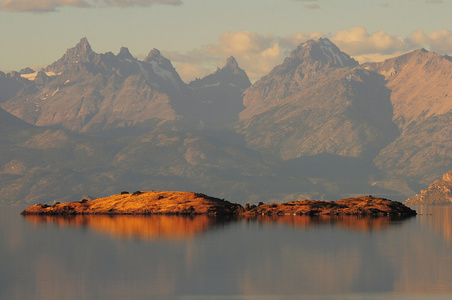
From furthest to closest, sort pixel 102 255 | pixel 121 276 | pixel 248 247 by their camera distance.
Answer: pixel 248 247 < pixel 102 255 < pixel 121 276

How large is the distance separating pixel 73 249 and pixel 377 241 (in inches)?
2724

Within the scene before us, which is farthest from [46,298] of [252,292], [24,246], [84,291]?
[24,246]

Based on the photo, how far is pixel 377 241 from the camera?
196625 millimetres

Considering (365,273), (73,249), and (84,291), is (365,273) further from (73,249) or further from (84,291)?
(73,249)

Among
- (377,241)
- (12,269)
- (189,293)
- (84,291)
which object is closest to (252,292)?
(189,293)

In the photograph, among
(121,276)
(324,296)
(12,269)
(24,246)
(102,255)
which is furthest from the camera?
(24,246)

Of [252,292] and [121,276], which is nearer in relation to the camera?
[252,292]

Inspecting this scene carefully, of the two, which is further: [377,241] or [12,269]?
[377,241]

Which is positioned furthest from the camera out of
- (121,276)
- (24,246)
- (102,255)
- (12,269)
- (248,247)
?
(24,246)

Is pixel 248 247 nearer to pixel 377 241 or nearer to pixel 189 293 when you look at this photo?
pixel 377 241

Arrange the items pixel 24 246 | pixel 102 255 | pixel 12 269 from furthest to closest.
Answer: pixel 24 246 → pixel 102 255 → pixel 12 269

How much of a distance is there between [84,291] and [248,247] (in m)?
67.3

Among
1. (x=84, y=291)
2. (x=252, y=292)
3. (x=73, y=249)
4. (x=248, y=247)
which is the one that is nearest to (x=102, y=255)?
(x=73, y=249)

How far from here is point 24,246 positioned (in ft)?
652
